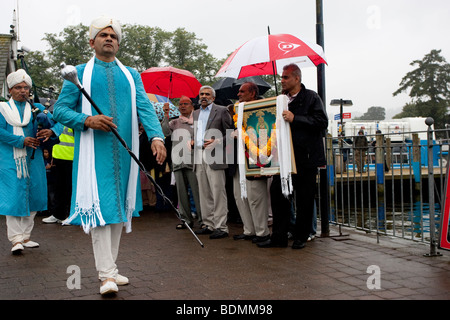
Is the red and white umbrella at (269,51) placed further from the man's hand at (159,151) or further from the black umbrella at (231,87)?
the black umbrella at (231,87)

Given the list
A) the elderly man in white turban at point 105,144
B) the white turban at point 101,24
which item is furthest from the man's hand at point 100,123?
the white turban at point 101,24

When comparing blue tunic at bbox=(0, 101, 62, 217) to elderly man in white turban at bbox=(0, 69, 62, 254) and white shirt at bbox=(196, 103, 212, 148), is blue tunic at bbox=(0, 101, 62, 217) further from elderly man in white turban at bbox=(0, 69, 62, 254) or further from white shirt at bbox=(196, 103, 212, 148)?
white shirt at bbox=(196, 103, 212, 148)

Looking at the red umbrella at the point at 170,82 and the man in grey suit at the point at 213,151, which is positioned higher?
the red umbrella at the point at 170,82

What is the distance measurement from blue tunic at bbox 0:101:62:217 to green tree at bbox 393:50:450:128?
6765 centimetres

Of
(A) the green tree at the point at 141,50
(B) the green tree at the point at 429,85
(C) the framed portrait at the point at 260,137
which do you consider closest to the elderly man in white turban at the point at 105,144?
(C) the framed portrait at the point at 260,137

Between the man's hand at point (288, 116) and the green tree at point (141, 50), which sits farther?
the green tree at point (141, 50)

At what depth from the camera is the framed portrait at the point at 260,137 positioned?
6.17 meters

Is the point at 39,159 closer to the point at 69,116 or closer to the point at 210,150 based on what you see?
the point at 210,150

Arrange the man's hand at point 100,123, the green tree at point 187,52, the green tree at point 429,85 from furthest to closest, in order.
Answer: the green tree at point 429,85 < the green tree at point 187,52 < the man's hand at point 100,123

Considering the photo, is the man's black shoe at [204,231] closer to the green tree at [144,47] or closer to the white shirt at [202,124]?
the white shirt at [202,124]

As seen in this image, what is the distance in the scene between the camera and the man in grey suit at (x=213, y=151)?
718 centimetres
